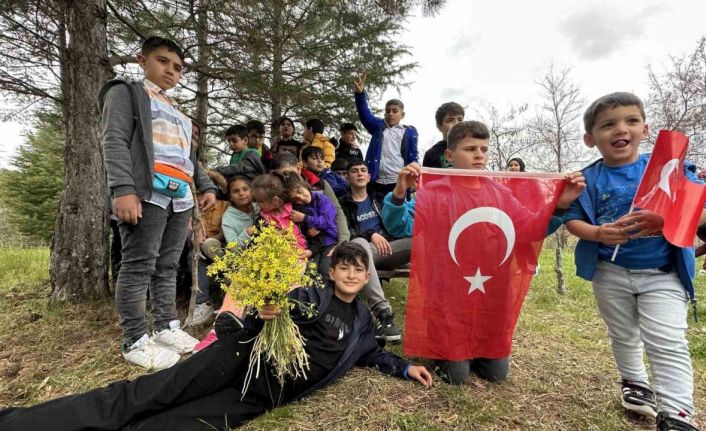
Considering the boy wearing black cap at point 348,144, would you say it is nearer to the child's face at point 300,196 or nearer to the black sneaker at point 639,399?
the child's face at point 300,196

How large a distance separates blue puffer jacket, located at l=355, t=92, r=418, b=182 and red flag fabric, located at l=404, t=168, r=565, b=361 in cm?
244

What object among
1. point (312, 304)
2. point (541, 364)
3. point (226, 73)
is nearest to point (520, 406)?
point (541, 364)

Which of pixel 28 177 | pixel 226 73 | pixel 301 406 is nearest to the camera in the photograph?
pixel 301 406

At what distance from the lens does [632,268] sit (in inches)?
84.1

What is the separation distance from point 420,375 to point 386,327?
771 millimetres

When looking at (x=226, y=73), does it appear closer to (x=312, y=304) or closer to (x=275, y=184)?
(x=275, y=184)

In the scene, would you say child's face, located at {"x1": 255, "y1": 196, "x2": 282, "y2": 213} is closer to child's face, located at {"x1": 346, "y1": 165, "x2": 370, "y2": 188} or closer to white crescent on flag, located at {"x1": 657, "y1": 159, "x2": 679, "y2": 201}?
child's face, located at {"x1": 346, "y1": 165, "x2": 370, "y2": 188}

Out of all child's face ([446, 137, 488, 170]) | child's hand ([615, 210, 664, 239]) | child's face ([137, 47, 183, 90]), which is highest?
child's face ([137, 47, 183, 90])

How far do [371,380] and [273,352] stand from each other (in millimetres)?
825

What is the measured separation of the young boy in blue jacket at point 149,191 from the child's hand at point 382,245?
5.45 feet

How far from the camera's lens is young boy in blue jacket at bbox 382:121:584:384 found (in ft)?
7.77

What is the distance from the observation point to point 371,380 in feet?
A: 8.14

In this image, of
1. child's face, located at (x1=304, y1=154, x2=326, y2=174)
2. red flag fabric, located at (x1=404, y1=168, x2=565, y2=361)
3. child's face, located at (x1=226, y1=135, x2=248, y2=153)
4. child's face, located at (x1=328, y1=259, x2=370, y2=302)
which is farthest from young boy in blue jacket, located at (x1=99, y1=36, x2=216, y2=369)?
child's face, located at (x1=226, y1=135, x2=248, y2=153)

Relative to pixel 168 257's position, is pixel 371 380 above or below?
below
